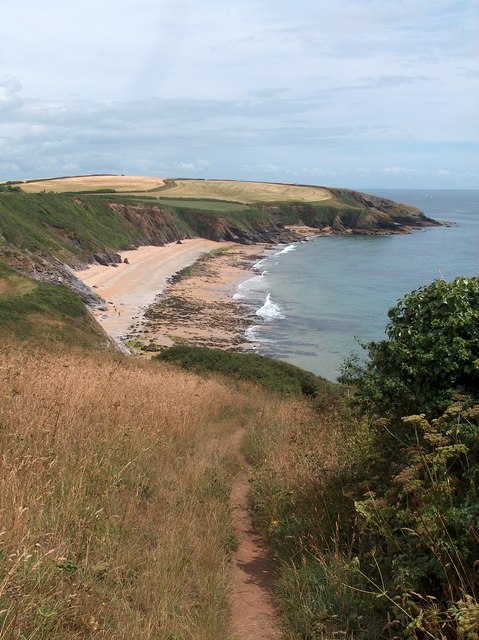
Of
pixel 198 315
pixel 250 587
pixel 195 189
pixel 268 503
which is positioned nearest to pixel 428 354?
pixel 268 503

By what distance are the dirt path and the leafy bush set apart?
5.99ft

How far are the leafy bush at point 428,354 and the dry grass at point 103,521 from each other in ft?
6.70

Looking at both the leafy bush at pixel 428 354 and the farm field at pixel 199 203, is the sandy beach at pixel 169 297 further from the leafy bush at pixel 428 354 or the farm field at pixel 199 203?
the leafy bush at pixel 428 354

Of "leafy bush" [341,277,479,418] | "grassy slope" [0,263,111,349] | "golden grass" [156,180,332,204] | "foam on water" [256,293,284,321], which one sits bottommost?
"foam on water" [256,293,284,321]

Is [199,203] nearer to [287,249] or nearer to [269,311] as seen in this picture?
[287,249]

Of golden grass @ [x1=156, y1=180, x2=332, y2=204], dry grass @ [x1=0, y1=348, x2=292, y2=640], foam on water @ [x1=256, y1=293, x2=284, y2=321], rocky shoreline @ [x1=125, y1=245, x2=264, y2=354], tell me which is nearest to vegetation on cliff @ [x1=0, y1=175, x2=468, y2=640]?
dry grass @ [x1=0, y1=348, x2=292, y2=640]

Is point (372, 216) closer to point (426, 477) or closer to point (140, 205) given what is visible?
point (140, 205)

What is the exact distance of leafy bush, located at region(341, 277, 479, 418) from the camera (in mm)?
5082

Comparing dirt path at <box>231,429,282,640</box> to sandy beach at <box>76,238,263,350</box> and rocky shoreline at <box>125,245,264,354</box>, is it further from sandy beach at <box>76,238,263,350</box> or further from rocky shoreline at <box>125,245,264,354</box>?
sandy beach at <box>76,238,263,350</box>

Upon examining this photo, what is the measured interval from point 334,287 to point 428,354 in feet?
190

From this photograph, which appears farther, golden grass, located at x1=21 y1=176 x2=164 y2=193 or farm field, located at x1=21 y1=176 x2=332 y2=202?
farm field, located at x1=21 y1=176 x2=332 y2=202

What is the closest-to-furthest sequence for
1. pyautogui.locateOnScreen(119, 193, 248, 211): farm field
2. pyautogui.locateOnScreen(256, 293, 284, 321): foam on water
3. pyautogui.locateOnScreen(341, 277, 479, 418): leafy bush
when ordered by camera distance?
pyautogui.locateOnScreen(341, 277, 479, 418): leafy bush → pyautogui.locateOnScreen(256, 293, 284, 321): foam on water → pyautogui.locateOnScreen(119, 193, 248, 211): farm field

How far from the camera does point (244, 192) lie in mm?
155500

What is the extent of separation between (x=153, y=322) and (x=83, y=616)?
130 ft
